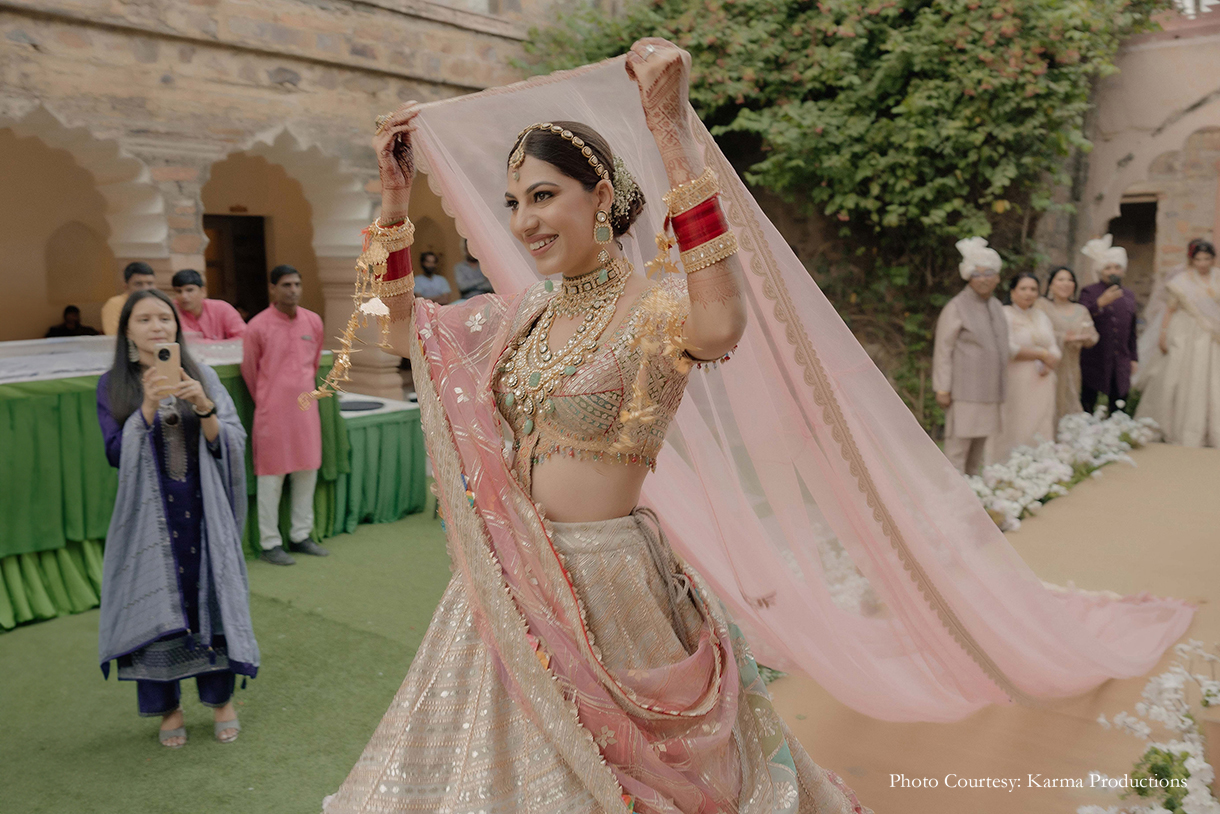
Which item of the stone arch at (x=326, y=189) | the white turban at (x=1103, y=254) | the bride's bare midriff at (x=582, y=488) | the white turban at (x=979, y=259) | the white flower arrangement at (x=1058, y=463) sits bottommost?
the white flower arrangement at (x=1058, y=463)

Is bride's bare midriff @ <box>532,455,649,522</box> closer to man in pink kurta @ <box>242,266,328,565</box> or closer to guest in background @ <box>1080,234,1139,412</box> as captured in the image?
man in pink kurta @ <box>242,266,328,565</box>

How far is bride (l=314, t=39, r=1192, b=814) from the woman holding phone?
1280mm

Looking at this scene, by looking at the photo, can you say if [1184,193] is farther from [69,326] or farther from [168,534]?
[69,326]

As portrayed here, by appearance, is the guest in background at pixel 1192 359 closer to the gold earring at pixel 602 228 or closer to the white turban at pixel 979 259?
the white turban at pixel 979 259

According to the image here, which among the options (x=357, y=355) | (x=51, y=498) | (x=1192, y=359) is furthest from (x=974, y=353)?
(x=357, y=355)

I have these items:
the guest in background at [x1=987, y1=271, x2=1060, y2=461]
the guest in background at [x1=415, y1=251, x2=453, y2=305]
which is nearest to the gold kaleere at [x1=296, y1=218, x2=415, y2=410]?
the guest in background at [x1=987, y1=271, x2=1060, y2=461]

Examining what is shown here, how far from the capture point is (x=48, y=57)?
546cm

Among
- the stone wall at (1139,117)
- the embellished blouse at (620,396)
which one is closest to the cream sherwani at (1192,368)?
the stone wall at (1139,117)

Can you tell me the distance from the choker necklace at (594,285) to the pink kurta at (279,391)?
3.39 metres

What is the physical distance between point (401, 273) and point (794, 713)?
5.96 ft

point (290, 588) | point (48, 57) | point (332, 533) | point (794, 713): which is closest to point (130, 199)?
point (48, 57)

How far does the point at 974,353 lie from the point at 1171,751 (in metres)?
3.45

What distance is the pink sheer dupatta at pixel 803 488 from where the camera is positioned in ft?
6.38

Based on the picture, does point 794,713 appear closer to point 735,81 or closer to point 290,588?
point 290,588
